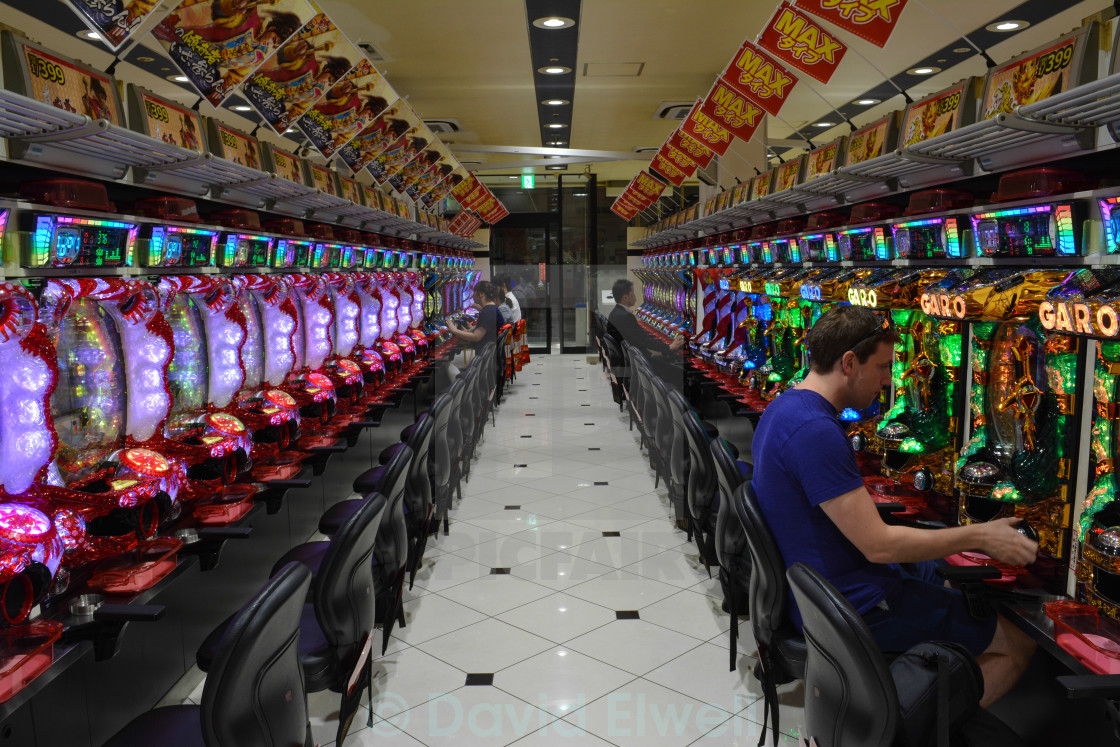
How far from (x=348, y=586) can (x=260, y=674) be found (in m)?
0.67

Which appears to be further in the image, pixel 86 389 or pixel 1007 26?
pixel 1007 26

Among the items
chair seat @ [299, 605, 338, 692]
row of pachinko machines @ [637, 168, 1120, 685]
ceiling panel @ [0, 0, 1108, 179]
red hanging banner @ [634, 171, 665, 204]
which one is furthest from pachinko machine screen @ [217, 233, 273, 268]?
red hanging banner @ [634, 171, 665, 204]

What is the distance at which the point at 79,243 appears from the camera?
9.54ft

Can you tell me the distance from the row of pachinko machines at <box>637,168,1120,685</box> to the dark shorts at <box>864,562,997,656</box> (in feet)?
0.47

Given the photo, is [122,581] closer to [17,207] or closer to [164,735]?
[164,735]

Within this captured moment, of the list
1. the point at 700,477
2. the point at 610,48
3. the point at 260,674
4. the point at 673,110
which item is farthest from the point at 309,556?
the point at 673,110

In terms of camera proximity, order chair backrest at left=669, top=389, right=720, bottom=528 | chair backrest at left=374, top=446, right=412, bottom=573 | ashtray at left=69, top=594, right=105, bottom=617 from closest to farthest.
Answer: ashtray at left=69, top=594, right=105, bottom=617 → chair backrest at left=374, top=446, right=412, bottom=573 → chair backrest at left=669, top=389, right=720, bottom=528

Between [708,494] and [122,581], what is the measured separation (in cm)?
246

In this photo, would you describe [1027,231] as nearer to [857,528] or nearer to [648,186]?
[857,528]

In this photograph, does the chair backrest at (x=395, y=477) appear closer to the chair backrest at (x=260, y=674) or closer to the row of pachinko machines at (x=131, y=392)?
the row of pachinko machines at (x=131, y=392)

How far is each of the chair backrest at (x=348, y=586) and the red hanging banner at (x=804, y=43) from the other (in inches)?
118

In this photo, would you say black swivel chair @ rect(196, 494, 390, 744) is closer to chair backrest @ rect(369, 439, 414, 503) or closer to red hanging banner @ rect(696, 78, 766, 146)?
chair backrest @ rect(369, 439, 414, 503)

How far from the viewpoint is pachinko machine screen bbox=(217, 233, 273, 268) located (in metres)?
4.28

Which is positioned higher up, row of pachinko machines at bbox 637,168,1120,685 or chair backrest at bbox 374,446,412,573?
row of pachinko machines at bbox 637,168,1120,685
